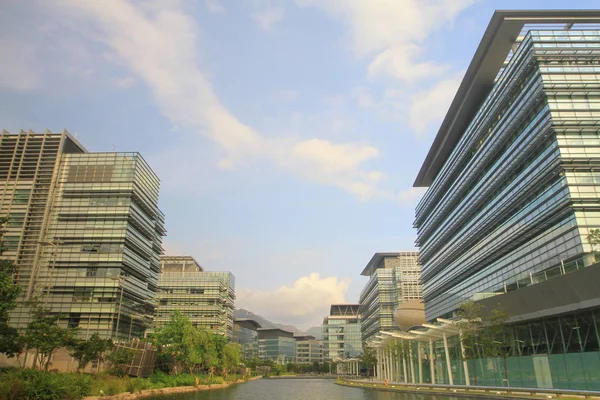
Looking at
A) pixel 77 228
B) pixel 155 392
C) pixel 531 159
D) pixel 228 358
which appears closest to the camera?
pixel 155 392

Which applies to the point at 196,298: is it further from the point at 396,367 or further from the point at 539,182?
the point at 539,182

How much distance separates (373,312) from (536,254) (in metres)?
101

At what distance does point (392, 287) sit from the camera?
142 m

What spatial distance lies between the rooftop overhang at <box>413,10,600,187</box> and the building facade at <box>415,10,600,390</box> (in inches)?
5.6

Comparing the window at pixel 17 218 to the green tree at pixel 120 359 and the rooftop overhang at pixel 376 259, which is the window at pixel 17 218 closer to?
the green tree at pixel 120 359

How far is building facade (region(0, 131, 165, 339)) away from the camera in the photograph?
76.1 m

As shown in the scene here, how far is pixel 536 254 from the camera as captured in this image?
56.0 meters

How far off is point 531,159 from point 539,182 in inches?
151

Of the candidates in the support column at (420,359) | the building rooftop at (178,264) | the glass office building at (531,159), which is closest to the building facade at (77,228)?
the support column at (420,359)

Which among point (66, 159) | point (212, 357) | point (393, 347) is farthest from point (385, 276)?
point (66, 159)

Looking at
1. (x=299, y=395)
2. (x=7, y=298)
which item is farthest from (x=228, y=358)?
(x=7, y=298)

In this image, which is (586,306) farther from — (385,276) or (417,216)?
(385,276)

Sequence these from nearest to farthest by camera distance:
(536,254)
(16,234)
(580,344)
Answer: (580,344)
(536,254)
(16,234)

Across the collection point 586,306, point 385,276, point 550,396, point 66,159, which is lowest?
point 550,396
